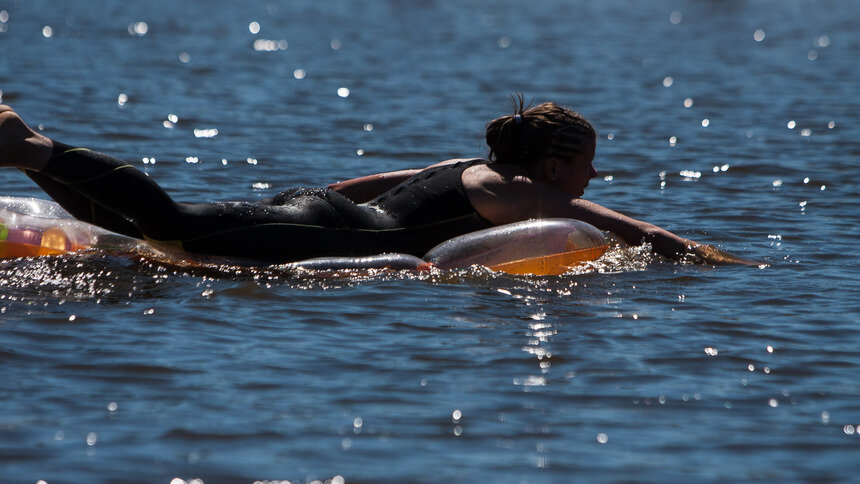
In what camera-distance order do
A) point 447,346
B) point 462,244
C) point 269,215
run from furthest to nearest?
point 462,244 → point 269,215 → point 447,346

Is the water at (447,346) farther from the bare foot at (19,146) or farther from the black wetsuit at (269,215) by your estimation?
the bare foot at (19,146)

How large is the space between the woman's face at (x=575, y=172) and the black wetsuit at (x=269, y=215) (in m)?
0.48

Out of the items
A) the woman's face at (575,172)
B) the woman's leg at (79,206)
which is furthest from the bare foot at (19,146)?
the woman's face at (575,172)

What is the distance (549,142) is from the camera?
626cm

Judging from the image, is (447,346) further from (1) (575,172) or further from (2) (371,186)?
(2) (371,186)

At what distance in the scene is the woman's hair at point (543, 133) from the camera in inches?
246

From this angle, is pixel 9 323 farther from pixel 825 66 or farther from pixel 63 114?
pixel 825 66

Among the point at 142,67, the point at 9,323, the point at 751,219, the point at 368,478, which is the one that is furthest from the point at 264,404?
the point at 142,67

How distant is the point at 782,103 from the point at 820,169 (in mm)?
5087

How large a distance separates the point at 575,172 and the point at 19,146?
292 centimetres

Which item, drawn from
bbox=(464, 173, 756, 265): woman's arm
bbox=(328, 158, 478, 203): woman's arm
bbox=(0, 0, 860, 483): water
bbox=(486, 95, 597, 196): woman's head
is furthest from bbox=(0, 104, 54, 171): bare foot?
bbox=(486, 95, 597, 196): woman's head

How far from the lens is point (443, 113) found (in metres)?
14.0

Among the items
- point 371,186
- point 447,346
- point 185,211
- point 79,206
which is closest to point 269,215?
point 185,211

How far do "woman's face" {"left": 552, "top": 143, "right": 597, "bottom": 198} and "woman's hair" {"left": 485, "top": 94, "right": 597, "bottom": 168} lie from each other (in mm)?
40
